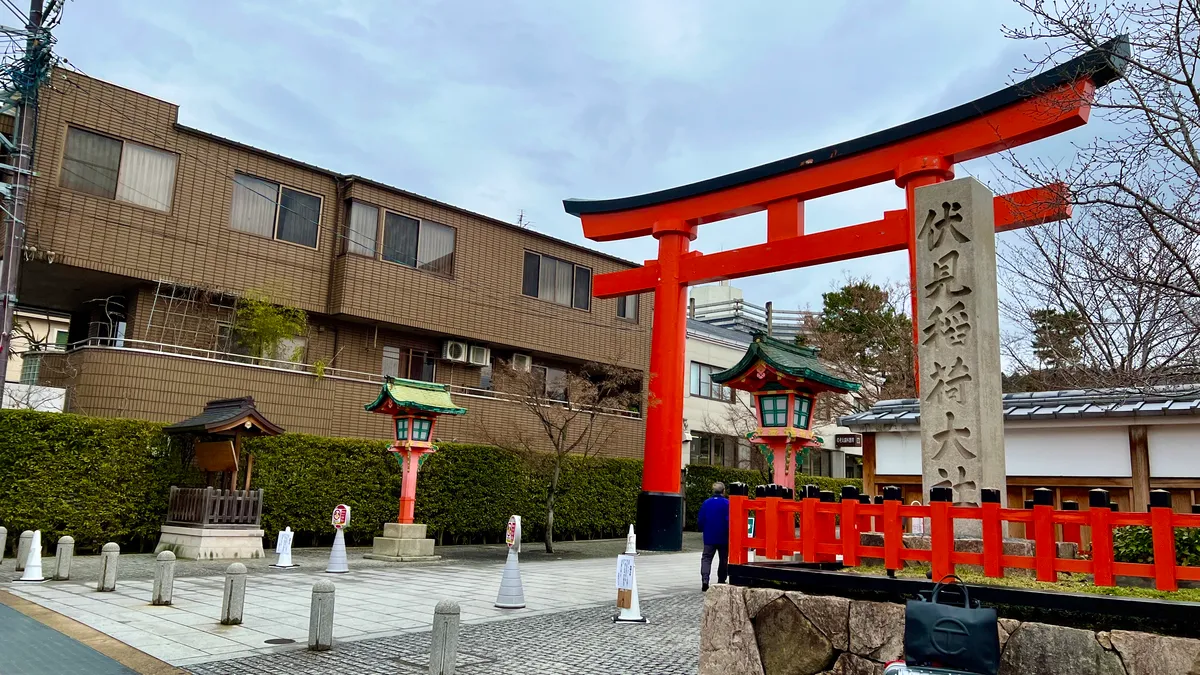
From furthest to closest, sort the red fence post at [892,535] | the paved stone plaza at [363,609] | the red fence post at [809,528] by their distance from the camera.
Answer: the paved stone plaza at [363,609] < the red fence post at [809,528] < the red fence post at [892,535]

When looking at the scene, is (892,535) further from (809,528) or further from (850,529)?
(809,528)

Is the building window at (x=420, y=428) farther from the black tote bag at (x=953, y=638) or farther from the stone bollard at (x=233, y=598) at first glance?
the black tote bag at (x=953, y=638)

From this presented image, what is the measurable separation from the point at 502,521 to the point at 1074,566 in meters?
18.4

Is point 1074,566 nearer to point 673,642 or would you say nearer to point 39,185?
point 673,642

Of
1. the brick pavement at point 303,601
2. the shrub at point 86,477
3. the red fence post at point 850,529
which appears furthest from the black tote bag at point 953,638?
the shrub at point 86,477

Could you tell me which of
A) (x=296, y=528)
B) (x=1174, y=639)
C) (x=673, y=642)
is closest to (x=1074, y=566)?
(x=1174, y=639)

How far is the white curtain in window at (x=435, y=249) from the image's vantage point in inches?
973

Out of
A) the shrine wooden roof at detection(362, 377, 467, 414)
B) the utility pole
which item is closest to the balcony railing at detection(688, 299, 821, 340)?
the shrine wooden roof at detection(362, 377, 467, 414)

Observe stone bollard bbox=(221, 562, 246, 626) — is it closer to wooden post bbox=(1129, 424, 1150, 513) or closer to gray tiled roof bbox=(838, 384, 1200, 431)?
gray tiled roof bbox=(838, 384, 1200, 431)

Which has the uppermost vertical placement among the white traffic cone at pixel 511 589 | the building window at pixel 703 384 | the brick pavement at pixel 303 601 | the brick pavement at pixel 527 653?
the building window at pixel 703 384

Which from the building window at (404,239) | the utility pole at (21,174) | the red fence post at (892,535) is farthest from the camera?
the building window at (404,239)

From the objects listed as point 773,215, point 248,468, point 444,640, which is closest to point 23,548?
point 248,468

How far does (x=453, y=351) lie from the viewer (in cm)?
2533

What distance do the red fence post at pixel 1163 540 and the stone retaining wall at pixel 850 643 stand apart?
0.44 meters
